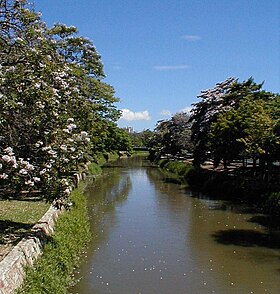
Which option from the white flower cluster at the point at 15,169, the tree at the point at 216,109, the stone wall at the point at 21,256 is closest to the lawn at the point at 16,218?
the stone wall at the point at 21,256

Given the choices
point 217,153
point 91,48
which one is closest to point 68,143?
point 91,48

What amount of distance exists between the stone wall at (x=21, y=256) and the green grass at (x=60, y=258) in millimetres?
171

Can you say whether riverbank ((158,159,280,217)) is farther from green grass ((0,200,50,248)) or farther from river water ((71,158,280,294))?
green grass ((0,200,50,248))

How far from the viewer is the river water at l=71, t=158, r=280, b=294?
36.3 feet

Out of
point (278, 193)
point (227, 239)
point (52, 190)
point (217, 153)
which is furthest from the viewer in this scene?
point (217, 153)

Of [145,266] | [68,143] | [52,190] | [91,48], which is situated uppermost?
[91,48]

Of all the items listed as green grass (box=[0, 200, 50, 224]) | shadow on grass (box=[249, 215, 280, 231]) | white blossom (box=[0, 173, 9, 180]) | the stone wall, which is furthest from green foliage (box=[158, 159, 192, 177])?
white blossom (box=[0, 173, 9, 180])

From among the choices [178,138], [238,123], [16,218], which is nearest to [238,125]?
[238,123]

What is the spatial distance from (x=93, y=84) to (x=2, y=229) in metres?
17.8

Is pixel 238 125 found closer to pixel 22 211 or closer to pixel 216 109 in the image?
pixel 216 109

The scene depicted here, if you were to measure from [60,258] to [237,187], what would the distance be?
56.9ft

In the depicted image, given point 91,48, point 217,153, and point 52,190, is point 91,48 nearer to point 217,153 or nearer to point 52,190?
point 217,153

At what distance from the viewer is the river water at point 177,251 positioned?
11055mm

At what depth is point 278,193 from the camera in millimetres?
20297
